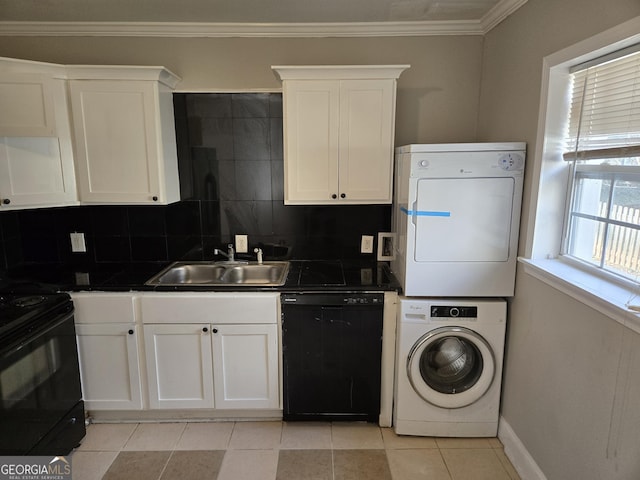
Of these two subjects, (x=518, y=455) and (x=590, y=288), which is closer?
(x=590, y=288)

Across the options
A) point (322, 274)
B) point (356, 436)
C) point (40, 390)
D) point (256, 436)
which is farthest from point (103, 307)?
point (356, 436)

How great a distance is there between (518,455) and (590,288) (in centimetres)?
109

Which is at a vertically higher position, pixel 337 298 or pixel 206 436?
pixel 337 298

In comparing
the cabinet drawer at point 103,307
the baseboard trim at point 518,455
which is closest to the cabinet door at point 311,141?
the cabinet drawer at point 103,307

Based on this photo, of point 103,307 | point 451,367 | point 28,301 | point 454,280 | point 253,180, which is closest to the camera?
point 28,301

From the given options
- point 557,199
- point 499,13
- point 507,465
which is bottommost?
point 507,465

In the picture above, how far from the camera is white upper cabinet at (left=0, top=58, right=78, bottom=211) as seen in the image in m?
2.14

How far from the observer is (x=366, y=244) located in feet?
9.04

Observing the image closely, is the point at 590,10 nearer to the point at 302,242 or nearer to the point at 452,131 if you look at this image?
the point at 452,131

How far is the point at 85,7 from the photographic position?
221 centimetres

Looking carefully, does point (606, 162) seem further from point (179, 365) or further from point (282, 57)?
point (179, 365)

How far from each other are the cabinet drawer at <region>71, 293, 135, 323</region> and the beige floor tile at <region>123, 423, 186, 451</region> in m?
0.69

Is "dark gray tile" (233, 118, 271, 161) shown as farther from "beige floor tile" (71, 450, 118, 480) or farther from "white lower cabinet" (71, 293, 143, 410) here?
"beige floor tile" (71, 450, 118, 480)

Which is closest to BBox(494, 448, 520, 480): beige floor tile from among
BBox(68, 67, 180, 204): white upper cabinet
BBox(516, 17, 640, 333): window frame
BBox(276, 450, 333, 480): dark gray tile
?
BBox(276, 450, 333, 480): dark gray tile
